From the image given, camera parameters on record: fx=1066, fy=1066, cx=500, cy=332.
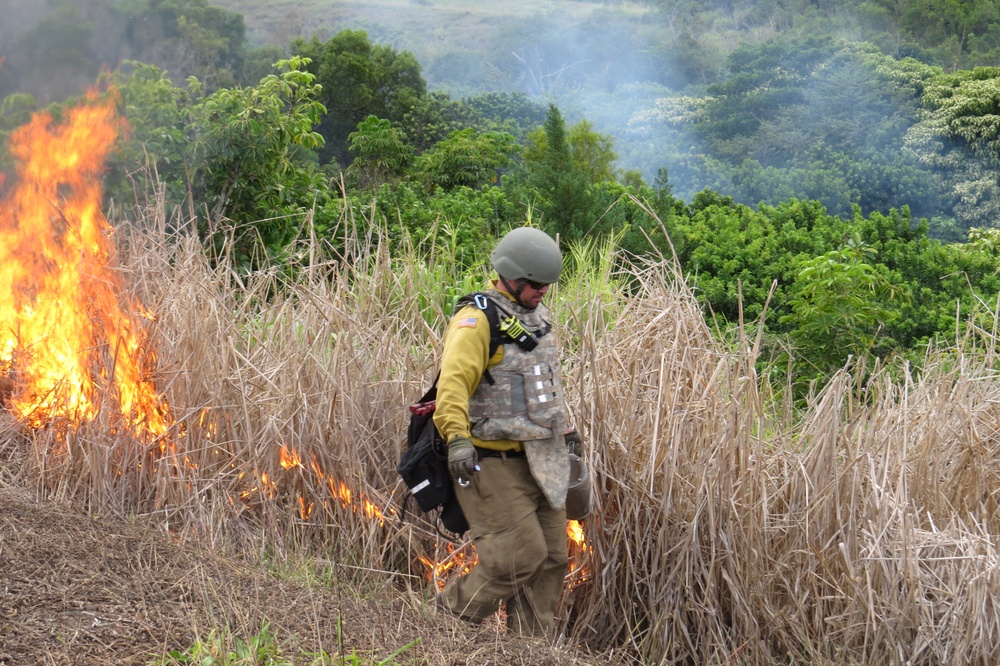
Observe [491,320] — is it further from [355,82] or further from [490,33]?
[490,33]

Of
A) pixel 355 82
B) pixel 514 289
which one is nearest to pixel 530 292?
pixel 514 289

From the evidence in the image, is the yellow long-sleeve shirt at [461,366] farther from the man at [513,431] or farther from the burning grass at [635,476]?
the burning grass at [635,476]

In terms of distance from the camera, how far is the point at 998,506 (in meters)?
4.66

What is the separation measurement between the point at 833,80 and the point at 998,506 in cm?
1883

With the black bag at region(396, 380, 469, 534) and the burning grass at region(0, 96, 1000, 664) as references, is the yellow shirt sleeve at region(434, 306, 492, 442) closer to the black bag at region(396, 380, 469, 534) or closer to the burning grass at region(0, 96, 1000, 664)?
the black bag at region(396, 380, 469, 534)

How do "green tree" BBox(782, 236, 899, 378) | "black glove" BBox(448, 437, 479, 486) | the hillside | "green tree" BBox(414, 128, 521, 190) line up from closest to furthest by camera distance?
"black glove" BBox(448, 437, 479, 486), "green tree" BBox(782, 236, 899, 378), "green tree" BBox(414, 128, 521, 190), the hillside

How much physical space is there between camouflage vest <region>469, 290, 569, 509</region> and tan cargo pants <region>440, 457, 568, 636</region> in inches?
4.0

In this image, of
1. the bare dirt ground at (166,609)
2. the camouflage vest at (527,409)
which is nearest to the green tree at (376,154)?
the camouflage vest at (527,409)

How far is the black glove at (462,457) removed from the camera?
3.74 meters

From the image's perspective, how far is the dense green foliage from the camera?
6961mm

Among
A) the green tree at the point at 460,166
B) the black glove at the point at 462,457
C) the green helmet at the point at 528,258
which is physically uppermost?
the green helmet at the point at 528,258

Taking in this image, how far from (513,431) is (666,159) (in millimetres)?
19161

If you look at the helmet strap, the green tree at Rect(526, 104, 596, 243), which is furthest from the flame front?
the green tree at Rect(526, 104, 596, 243)

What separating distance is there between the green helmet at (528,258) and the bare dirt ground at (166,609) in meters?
1.27
